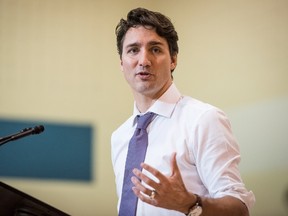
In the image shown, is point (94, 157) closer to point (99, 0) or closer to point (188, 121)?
point (99, 0)

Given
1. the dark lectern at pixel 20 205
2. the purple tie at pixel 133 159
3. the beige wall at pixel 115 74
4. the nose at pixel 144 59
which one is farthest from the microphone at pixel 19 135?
the beige wall at pixel 115 74

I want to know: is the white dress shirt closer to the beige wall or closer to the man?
the man

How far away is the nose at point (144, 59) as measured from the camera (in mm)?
1441

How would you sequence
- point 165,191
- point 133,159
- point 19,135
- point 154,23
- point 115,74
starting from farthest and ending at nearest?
point 115,74, point 154,23, point 133,159, point 19,135, point 165,191

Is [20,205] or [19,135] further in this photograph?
[19,135]

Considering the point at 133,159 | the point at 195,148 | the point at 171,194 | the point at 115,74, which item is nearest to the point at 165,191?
the point at 171,194

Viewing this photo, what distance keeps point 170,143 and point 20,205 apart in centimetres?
54

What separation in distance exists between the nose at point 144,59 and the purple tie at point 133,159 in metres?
0.20

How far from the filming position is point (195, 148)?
1211 mm

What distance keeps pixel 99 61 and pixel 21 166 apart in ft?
2.93

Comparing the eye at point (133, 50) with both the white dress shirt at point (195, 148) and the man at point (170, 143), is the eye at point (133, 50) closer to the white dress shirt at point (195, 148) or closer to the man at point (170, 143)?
the man at point (170, 143)

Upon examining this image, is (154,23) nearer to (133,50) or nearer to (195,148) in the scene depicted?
(133,50)

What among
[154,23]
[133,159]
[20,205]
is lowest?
[20,205]

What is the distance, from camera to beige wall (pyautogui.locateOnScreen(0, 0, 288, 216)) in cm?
182
